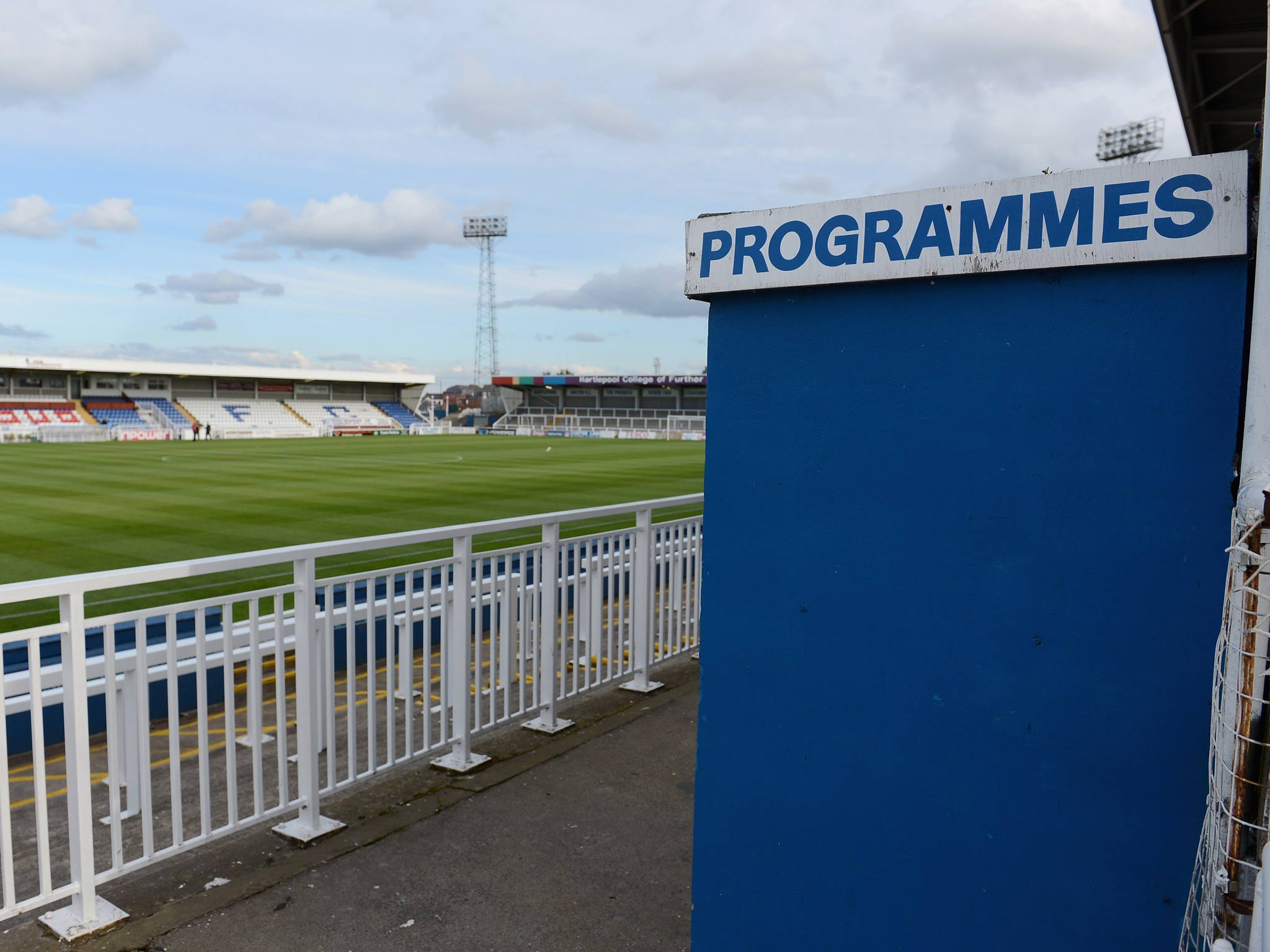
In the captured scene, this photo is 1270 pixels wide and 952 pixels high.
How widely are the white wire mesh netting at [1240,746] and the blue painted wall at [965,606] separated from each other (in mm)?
170

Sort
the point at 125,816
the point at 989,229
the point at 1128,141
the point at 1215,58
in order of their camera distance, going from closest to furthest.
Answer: the point at 989,229
the point at 125,816
the point at 1215,58
the point at 1128,141

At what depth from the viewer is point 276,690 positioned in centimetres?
471

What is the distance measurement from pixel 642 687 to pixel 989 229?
15.9ft

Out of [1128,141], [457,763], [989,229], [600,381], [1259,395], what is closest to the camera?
[1259,395]

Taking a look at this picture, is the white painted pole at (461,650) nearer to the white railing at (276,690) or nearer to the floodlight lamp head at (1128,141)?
the white railing at (276,690)

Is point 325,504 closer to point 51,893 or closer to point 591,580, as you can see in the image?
point 591,580

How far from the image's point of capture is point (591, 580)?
5969 mm

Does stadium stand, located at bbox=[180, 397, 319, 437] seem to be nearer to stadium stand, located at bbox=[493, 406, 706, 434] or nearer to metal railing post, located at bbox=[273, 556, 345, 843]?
stadium stand, located at bbox=[493, 406, 706, 434]

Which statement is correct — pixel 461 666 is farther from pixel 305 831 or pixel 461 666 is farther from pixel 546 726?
pixel 305 831

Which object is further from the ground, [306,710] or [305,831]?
[306,710]

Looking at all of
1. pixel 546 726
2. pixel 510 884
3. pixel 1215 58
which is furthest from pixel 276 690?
pixel 1215 58

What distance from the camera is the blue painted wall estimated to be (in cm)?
185

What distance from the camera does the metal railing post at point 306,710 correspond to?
404 cm

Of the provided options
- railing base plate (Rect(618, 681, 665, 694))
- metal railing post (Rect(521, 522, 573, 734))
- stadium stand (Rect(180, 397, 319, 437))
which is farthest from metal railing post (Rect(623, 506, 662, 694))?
stadium stand (Rect(180, 397, 319, 437))
